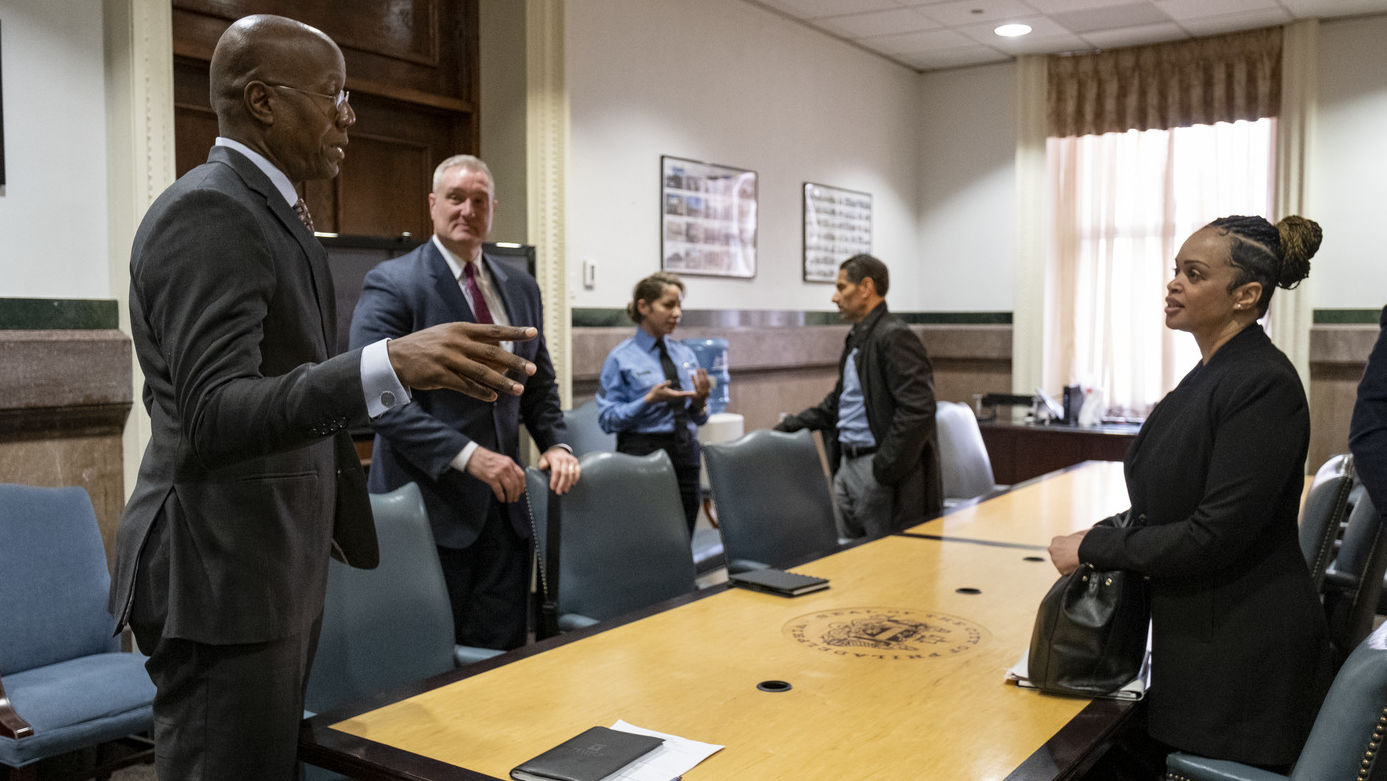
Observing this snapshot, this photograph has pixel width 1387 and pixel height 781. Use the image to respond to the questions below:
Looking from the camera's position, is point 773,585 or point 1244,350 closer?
point 1244,350

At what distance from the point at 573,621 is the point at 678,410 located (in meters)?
1.64

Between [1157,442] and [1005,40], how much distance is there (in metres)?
5.50

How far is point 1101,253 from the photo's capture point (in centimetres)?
726

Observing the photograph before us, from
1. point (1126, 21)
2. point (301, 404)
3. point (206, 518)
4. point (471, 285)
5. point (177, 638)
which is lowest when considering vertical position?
point (177, 638)

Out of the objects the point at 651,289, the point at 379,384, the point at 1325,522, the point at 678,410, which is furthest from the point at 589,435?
the point at 379,384

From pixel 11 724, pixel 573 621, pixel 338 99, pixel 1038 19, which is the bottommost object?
pixel 11 724

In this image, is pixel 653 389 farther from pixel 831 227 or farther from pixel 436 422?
pixel 831 227

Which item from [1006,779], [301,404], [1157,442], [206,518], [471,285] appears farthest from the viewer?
[471,285]

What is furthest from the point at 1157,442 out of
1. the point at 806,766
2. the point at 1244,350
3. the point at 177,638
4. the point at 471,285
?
the point at 471,285

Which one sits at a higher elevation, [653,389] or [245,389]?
[245,389]

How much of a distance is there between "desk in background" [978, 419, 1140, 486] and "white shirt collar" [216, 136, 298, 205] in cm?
560

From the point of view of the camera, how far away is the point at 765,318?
20.9ft

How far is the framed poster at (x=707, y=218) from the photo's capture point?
5637mm

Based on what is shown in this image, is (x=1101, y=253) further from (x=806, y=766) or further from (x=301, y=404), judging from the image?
(x=301, y=404)
